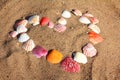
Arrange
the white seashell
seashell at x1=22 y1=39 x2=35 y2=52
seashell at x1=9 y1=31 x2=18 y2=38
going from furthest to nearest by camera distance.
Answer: the white seashell < seashell at x1=9 y1=31 x2=18 y2=38 < seashell at x1=22 y1=39 x2=35 y2=52

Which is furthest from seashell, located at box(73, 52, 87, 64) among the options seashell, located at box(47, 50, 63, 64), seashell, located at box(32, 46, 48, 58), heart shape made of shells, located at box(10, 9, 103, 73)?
Answer: seashell, located at box(32, 46, 48, 58)

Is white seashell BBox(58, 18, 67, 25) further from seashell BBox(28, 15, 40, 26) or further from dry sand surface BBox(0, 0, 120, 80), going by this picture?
seashell BBox(28, 15, 40, 26)

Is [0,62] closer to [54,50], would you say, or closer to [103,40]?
[54,50]

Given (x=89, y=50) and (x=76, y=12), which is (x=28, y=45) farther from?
(x=76, y=12)

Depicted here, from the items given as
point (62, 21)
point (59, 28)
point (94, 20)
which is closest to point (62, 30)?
point (59, 28)

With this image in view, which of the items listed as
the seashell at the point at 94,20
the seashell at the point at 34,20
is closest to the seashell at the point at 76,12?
the seashell at the point at 94,20

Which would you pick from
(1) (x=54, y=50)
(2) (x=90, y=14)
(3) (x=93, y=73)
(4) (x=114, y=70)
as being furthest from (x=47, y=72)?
(2) (x=90, y=14)

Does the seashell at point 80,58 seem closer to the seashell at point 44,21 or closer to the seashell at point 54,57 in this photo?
the seashell at point 54,57
